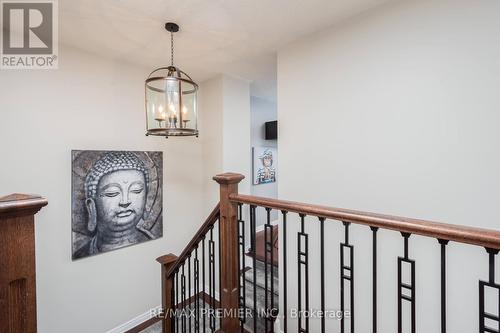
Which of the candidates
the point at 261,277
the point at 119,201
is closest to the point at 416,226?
the point at 261,277

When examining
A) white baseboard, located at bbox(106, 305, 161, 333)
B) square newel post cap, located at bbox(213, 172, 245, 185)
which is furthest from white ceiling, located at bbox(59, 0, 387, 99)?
white baseboard, located at bbox(106, 305, 161, 333)

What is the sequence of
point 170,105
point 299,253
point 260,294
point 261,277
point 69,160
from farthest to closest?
point 261,277
point 260,294
point 69,160
point 170,105
point 299,253

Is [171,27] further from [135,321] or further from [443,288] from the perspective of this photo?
[135,321]

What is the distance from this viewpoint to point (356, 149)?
78.5 inches

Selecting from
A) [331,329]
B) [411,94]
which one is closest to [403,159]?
[411,94]

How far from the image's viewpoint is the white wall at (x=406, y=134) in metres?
1.49

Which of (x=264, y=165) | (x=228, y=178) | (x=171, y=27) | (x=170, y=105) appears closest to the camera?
(x=228, y=178)

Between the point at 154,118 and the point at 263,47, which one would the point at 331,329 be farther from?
the point at 263,47

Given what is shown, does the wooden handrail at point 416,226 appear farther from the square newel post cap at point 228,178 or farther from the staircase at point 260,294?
the staircase at point 260,294

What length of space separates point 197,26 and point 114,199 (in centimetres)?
204

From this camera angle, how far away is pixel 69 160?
2.41m

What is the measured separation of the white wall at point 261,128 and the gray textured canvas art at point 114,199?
6.25 ft

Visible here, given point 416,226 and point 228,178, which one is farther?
point 228,178

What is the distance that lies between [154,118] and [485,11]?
2.30 metres
